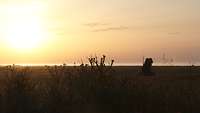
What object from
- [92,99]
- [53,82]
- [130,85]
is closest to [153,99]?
[130,85]

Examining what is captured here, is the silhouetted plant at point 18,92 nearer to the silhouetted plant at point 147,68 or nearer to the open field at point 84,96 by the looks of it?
the open field at point 84,96

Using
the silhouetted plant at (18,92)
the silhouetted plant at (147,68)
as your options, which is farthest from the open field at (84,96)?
the silhouetted plant at (147,68)

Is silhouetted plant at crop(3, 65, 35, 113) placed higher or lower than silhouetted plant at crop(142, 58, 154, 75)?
lower

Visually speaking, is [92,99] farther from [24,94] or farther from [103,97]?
[24,94]

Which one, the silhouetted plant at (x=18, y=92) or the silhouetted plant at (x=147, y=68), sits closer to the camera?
the silhouetted plant at (x=18, y=92)

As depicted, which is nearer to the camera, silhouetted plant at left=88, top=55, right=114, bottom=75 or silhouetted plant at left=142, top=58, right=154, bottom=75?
silhouetted plant at left=88, top=55, right=114, bottom=75

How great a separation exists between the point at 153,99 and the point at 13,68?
5584 millimetres

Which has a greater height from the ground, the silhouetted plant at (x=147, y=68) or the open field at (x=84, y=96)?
the silhouetted plant at (x=147, y=68)

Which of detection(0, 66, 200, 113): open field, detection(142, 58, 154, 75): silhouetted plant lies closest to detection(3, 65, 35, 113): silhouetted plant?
detection(0, 66, 200, 113): open field

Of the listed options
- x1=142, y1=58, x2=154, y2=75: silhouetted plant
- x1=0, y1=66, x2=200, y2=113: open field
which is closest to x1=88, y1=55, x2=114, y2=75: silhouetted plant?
x1=0, y1=66, x2=200, y2=113: open field

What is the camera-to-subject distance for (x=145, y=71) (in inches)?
2258

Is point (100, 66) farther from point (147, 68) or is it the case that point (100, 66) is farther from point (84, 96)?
point (147, 68)

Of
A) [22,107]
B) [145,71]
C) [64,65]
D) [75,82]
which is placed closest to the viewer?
[22,107]

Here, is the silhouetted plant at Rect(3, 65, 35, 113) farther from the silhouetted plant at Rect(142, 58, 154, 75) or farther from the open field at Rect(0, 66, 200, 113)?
the silhouetted plant at Rect(142, 58, 154, 75)
